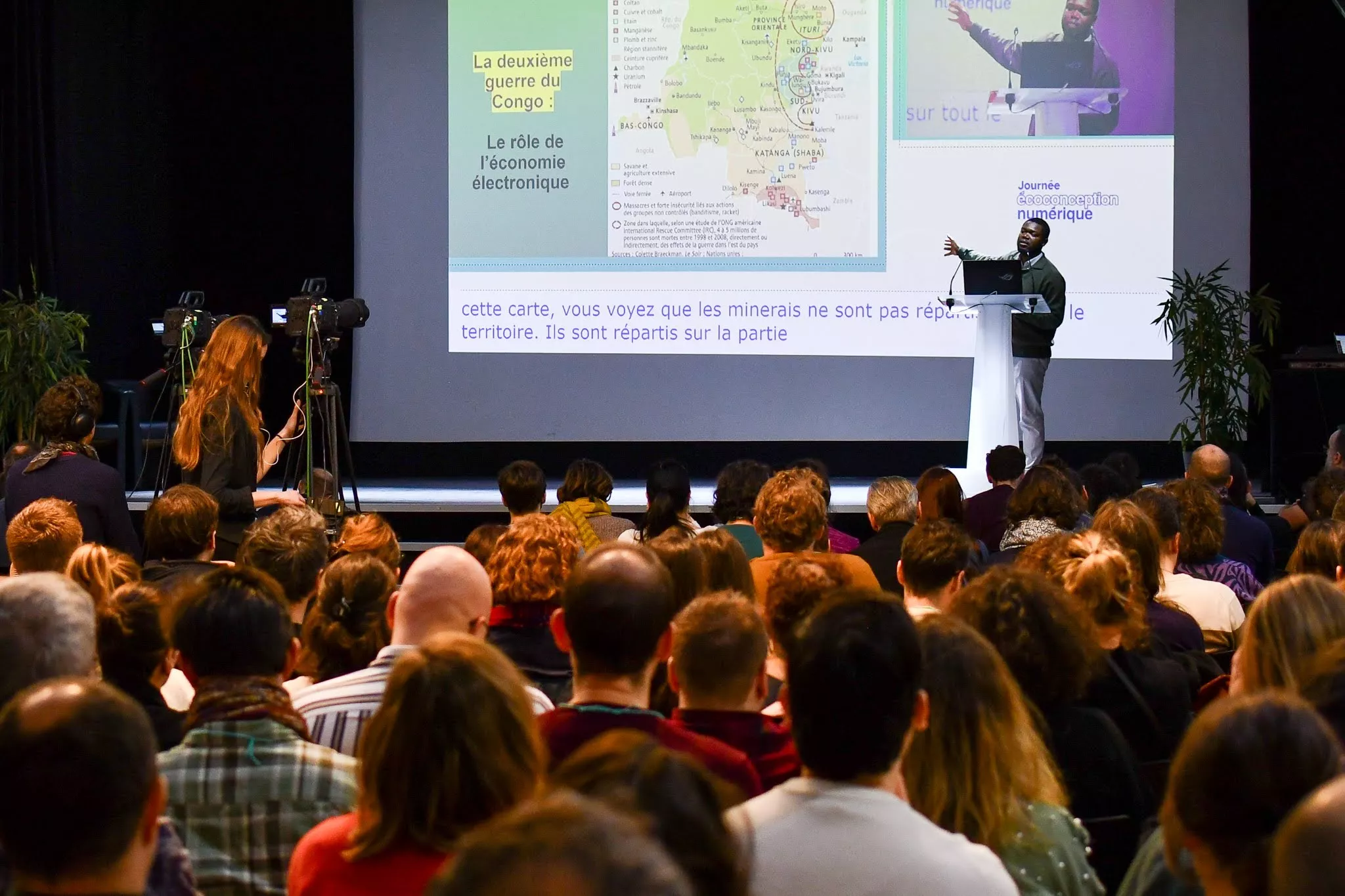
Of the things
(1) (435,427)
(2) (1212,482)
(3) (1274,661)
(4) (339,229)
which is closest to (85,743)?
(3) (1274,661)

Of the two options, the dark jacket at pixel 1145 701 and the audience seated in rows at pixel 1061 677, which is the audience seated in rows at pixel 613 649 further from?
the dark jacket at pixel 1145 701

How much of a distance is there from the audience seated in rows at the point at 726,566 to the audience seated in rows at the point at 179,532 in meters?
1.29

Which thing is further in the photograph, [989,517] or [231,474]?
[989,517]

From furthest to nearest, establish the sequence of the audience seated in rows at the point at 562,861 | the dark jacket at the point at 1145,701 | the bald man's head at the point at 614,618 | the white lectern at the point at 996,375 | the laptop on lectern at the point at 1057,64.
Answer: the laptop on lectern at the point at 1057,64
the white lectern at the point at 996,375
the dark jacket at the point at 1145,701
the bald man's head at the point at 614,618
the audience seated in rows at the point at 562,861

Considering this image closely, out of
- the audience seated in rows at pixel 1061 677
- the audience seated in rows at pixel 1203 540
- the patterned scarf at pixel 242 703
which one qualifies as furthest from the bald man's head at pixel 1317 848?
the audience seated in rows at pixel 1203 540

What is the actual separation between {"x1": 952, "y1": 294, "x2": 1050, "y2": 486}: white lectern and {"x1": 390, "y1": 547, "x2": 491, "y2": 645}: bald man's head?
4.99 m

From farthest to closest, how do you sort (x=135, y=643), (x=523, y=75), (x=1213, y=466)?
(x=523, y=75), (x=1213, y=466), (x=135, y=643)

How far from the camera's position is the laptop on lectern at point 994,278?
6609 mm

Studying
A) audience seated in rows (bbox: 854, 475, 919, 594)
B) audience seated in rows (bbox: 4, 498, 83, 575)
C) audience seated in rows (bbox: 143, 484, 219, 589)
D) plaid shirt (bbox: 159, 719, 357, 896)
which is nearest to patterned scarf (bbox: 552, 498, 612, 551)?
audience seated in rows (bbox: 854, 475, 919, 594)

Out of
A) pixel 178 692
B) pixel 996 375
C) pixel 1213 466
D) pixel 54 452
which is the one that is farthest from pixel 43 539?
pixel 996 375

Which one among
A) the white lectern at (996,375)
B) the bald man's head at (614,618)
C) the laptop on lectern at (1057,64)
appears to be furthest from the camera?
the laptop on lectern at (1057,64)

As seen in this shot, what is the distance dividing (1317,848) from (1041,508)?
314 centimetres

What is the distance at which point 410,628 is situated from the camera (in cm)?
218

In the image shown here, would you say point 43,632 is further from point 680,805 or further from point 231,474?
point 231,474
